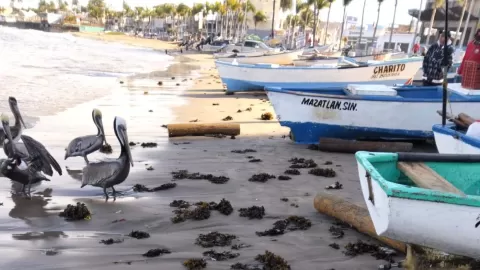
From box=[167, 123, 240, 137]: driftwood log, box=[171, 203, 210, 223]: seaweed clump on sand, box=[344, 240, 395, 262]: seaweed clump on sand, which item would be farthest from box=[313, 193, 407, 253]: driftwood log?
box=[167, 123, 240, 137]: driftwood log

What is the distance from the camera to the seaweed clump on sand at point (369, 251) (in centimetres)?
530

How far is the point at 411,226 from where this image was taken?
4180 mm

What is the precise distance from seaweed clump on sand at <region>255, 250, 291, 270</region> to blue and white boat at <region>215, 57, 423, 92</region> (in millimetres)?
14727

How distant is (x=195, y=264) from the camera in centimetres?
502

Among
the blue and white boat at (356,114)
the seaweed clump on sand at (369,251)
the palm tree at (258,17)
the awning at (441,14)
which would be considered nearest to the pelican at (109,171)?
the seaweed clump on sand at (369,251)

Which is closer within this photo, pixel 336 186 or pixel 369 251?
pixel 369 251

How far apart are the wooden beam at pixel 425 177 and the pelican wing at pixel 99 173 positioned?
427 centimetres

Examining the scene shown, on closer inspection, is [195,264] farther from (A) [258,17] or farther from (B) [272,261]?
(A) [258,17]

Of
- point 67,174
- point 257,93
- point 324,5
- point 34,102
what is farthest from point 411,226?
point 324,5

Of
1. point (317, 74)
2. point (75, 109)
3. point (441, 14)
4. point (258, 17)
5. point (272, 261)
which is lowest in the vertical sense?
point (75, 109)

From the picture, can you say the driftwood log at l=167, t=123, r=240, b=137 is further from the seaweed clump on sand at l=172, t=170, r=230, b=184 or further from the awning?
the awning

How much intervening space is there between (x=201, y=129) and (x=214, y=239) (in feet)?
20.4

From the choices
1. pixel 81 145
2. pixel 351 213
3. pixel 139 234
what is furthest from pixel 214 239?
pixel 81 145

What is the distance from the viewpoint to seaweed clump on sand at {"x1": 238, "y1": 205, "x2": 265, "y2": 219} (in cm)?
653
